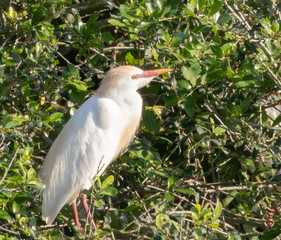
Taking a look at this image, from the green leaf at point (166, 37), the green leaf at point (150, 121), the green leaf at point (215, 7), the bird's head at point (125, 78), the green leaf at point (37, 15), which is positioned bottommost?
the green leaf at point (150, 121)

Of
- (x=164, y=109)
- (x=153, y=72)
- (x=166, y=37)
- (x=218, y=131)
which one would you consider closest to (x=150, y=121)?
(x=164, y=109)

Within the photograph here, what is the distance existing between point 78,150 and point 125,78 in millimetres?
490

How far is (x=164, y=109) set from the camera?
127 inches

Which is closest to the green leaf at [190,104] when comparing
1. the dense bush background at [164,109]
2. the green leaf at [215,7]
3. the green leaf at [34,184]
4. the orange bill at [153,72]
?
the dense bush background at [164,109]

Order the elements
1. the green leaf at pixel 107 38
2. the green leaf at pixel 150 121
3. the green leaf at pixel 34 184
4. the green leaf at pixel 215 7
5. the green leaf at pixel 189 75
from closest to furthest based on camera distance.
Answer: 1. the green leaf at pixel 34 184
2. the green leaf at pixel 215 7
3. the green leaf at pixel 189 75
4. the green leaf at pixel 150 121
5. the green leaf at pixel 107 38

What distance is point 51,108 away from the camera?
3.21 meters

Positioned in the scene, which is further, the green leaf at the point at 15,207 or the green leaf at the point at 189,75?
the green leaf at the point at 189,75

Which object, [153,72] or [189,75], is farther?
[153,72]

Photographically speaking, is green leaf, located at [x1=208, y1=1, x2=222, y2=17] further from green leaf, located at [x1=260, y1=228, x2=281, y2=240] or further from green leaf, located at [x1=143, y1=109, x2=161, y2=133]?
green leaf, located at [x1=260, y1=228, x2=281, y2=240]

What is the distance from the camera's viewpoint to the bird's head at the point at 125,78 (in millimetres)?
3203

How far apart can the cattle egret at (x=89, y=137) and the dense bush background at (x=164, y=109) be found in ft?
0.33

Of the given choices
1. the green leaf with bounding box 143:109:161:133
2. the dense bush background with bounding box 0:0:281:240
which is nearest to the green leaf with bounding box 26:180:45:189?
the dense bush background with bounding box 0:0:281:240

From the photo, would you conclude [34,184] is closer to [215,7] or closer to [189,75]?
[189,75]

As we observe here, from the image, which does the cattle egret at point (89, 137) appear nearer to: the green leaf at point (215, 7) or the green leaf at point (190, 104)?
the green leaf at point (190, 104)
